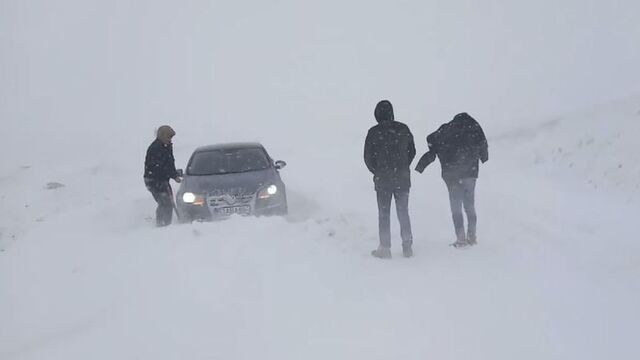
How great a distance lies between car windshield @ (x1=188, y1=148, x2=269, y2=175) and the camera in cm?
1005

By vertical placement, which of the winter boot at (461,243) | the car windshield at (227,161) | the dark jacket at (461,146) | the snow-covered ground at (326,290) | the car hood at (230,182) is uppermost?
the dark jacket at (461,146)

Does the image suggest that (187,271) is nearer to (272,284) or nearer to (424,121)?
(272,284)

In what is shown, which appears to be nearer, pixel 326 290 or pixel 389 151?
pixel 326 290

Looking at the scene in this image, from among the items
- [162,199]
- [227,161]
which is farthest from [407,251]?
[162,199]

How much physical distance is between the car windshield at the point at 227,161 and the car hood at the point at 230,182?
1.04 feet

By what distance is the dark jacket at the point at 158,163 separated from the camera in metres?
9.69

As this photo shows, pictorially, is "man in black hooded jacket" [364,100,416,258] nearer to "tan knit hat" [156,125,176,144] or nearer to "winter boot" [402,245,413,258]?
"winter boot" [402,245,413,258]

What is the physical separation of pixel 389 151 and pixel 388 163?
0.49 ft

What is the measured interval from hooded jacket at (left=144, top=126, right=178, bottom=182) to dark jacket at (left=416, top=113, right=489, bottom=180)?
4.44 metres

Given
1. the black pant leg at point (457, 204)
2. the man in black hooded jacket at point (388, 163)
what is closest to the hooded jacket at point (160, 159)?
the man in black hooded jacket at point (388, 163)

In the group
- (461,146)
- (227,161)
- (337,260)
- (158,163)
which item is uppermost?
(461,146)

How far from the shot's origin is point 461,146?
7.65 metres

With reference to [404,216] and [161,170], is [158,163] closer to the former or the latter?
[161,170]

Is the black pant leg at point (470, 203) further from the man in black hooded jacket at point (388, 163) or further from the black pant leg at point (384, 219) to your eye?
the black pant leg at point (384, 219)
